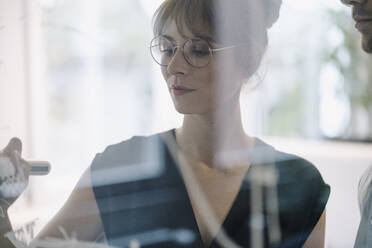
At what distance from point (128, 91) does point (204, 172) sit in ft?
0.49

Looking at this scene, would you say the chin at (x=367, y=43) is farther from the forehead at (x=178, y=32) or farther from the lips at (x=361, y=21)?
the forehead at (x=178, y=32)

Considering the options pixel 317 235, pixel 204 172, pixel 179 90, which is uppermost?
pixel 179 90

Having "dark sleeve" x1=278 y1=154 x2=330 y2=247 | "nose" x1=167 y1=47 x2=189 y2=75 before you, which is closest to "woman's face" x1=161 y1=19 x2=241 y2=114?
"nose" x1=167 y1=47 x2=189 y2=75

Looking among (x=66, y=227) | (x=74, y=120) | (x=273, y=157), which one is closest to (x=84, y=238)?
(x=66, y=227)

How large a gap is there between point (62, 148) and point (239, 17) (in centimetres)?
29

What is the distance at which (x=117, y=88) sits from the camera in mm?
579

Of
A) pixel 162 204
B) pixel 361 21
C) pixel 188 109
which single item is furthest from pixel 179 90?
pixel 361 21

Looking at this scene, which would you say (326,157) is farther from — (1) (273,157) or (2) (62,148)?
(2) (62,148)

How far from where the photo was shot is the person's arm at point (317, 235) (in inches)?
23.6

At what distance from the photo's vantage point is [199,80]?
0.56 metres

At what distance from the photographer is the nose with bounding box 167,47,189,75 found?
544 millimetres

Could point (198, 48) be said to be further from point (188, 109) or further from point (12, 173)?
point (12, 173)

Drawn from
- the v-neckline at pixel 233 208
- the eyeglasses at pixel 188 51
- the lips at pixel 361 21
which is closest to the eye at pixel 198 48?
the eyeglasses at pixel 188 51

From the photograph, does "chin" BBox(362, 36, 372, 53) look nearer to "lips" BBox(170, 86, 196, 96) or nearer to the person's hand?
"lips" BBox(170, 86, 196, 96)
